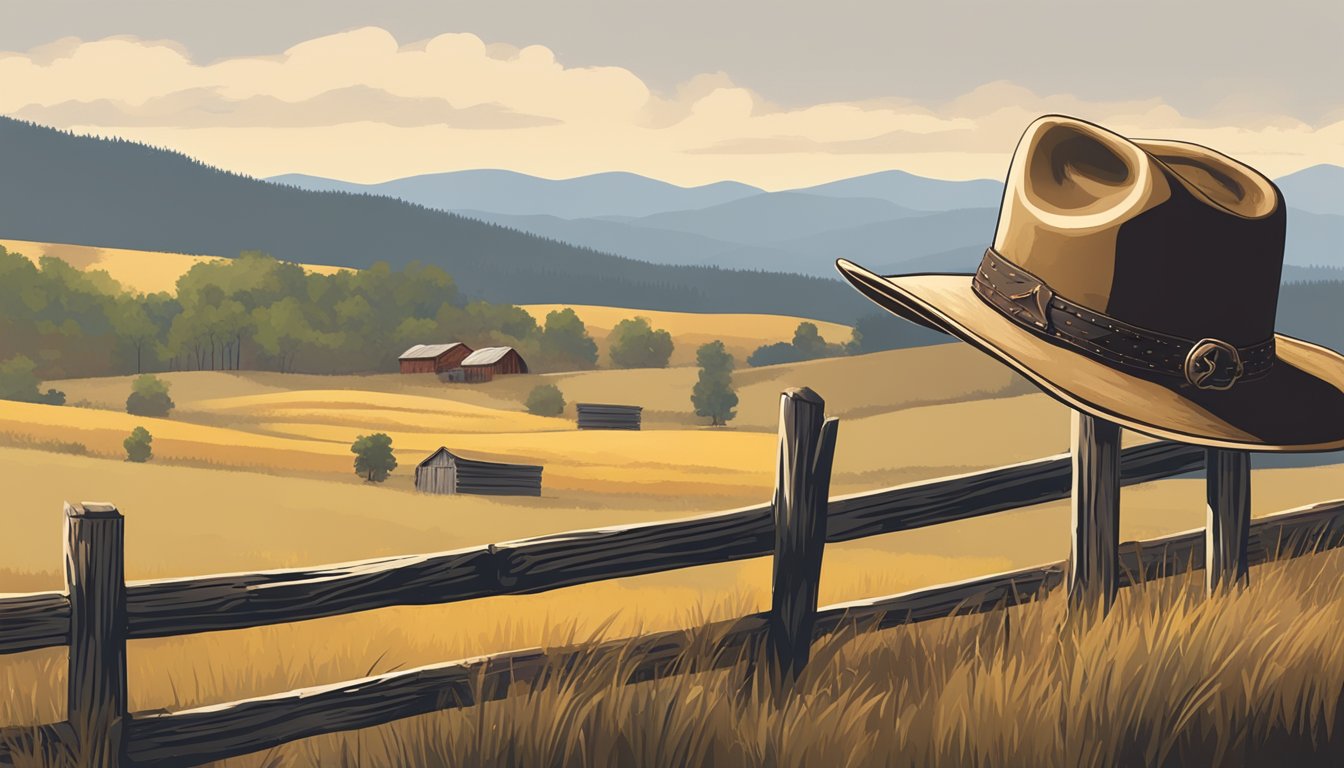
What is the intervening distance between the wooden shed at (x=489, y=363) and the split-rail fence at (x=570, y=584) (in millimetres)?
74688

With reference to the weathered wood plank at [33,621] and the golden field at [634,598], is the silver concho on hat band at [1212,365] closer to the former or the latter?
the golden field at [634,598]

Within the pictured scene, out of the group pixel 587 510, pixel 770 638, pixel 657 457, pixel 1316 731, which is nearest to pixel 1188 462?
pixel 1316 731

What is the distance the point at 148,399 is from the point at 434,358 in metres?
26.9

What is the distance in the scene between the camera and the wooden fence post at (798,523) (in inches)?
211

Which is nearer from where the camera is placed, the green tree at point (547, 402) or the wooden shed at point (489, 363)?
the green tree at point (547, 402)

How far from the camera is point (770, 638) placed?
5.48m

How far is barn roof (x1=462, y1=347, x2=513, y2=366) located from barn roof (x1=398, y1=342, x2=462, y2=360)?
397 centimetres

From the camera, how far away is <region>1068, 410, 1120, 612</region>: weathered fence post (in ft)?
20.3

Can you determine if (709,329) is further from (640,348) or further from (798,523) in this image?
(798,523)

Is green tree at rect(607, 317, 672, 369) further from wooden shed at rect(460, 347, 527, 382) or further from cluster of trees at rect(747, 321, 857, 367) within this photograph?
wooden shed at rect(460, 347, 527, 382)

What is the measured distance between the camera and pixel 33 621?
436 centimetres

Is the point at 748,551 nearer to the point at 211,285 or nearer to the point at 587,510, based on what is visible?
the point at 587,510

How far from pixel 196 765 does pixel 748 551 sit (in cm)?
216

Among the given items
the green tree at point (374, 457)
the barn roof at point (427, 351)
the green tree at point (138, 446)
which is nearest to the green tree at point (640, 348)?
the barn roof at point (427, 351)
